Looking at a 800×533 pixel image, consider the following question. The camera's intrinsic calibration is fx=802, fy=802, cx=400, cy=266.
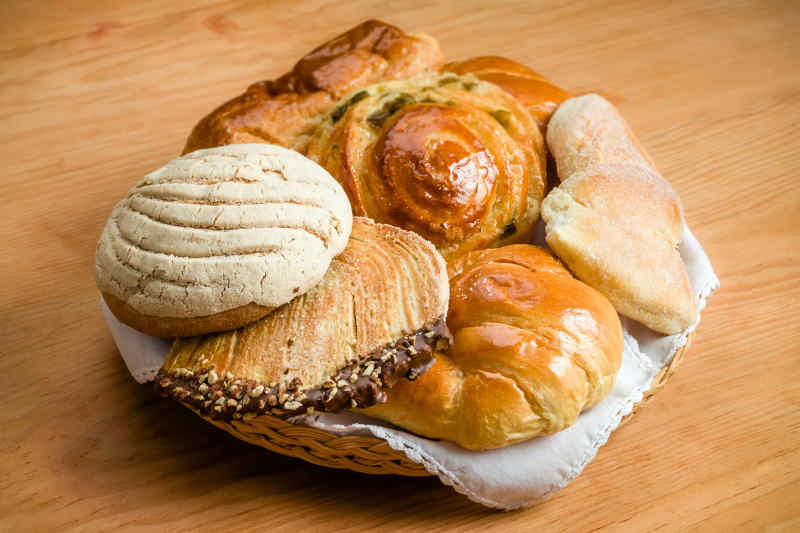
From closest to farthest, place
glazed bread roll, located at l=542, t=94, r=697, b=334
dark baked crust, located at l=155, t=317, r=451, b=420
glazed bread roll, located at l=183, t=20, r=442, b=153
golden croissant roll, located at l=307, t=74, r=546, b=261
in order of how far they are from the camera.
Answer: dark baked crust, located at l=155, t=317, r=451, b=420 < glazed bread roll, located at l=542, t=94, r=697, b=334 < golden croissant roll, located at l=307, t=74, r=546, b=261 < glazed bread roll, located at l=183, t=20, r=442, b=153

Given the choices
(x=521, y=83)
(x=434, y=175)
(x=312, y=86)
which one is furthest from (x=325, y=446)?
(x=521, y=83)

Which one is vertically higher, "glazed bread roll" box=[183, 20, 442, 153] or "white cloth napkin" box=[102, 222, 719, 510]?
"glazed bread roll" box=[183, 20, 442, 153]

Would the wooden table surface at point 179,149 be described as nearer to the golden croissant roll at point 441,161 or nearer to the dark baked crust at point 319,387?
the dark baked crust at point 319,387

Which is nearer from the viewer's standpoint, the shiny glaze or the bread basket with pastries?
the bread basket with pastries

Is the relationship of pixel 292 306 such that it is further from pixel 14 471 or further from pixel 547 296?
pixel 14 471

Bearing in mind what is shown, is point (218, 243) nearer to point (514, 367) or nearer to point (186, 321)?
point (186, 321)

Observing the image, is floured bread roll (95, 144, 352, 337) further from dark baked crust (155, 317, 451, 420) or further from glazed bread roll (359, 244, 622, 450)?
glazed bread roll (359, 244, 622, 450)

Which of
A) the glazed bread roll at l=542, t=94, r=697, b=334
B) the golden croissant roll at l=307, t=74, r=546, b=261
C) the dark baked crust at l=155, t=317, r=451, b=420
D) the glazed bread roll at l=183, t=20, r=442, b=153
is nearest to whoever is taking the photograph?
the dark baked crust at l=155, t=317, r=451, b=420

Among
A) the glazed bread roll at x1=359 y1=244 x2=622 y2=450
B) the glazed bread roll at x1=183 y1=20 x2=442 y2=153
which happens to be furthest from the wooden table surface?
the glazed bread roll at x1=183 y1=20 x2=442 y2=153
